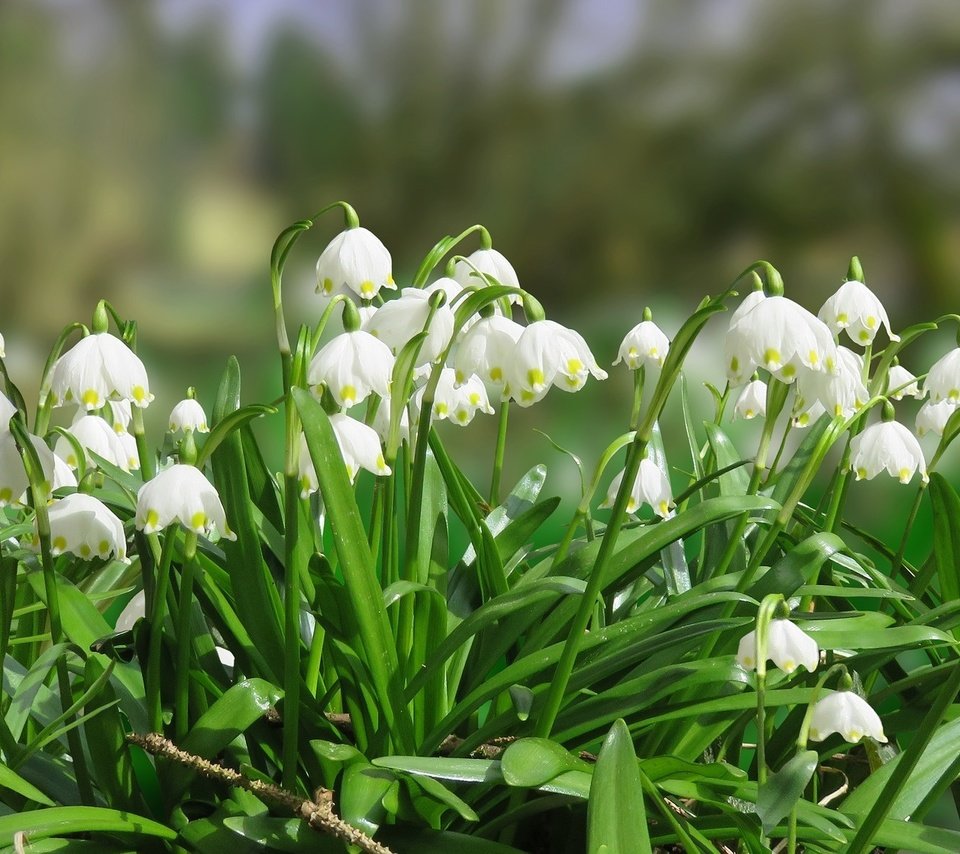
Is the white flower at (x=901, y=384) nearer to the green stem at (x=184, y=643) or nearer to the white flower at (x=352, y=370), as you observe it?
the white flower at (x=352, y=370)

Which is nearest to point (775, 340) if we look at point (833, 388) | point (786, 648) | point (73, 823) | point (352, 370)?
point (833, 388)

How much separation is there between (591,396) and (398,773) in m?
3.01

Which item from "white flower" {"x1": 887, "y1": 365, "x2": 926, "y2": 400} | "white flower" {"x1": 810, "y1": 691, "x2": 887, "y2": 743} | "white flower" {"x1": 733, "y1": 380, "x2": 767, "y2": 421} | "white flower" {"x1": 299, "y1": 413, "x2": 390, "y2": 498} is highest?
"white flower" {"x1": 733, "y1": 380, "x2": 767, "y2": 421}

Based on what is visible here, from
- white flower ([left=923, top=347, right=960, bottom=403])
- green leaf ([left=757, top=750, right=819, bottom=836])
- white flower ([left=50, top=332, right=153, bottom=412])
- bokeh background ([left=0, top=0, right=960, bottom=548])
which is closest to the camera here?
green leaf ([left=757, top=750, right=819, bottom=836])

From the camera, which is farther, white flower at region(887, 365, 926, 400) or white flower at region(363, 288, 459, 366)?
white flower at region(887, 365, 926, 400)

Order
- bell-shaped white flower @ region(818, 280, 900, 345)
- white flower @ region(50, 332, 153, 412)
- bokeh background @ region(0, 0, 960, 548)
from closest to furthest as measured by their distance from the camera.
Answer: white flower @ region(50, 332, 153, 412), bell-shaped white flower @ region(818, 280, 900, 345), bokeh background @ region(0, 0, 960, 548)

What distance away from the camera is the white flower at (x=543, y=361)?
101 centimetres

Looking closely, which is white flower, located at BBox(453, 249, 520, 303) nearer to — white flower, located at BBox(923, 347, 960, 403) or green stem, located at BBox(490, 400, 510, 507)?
green stem, located at BBox(490, 400, 510, 507)

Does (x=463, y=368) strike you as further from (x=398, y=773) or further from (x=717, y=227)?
(x=717, y=227)

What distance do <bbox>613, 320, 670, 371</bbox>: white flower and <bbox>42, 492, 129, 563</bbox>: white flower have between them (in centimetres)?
64

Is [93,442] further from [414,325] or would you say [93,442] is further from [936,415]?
[936,415]

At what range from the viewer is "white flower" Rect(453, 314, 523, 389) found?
1031mm

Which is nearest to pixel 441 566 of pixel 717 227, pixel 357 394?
pixel 357 394

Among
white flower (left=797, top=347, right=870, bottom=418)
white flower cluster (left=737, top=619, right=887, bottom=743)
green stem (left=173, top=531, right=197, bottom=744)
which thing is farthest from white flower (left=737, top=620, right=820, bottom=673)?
green stem (left=173, top=531, right=197, bottom=744)
